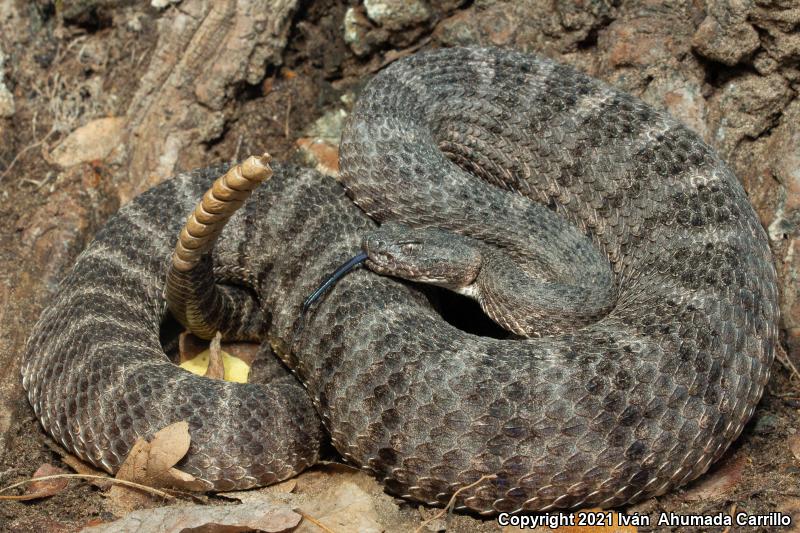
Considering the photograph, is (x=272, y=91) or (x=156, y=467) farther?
(x=272, y=91)

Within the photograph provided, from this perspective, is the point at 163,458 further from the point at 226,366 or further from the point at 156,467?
the point at 226,366

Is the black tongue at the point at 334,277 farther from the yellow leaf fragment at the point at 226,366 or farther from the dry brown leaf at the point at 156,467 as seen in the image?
the dry brown leaf at the point at 156,467

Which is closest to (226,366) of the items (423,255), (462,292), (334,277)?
(334,277)

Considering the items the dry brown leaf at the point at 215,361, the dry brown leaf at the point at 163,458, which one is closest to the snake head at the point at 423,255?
the dry brown leaf at the point at 215,361

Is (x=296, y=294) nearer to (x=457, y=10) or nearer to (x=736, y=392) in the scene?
(x=736, y=392)

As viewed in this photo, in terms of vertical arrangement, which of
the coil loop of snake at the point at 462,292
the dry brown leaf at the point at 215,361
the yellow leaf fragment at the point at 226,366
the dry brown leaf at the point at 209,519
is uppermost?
the coil loop of snake at the point at 462,292

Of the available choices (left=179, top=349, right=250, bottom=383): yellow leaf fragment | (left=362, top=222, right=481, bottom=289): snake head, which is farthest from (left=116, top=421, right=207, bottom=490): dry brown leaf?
(left=362, top=222, right=481, bottom=289): snake head

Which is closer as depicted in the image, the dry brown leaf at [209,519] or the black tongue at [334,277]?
the dry brown leaf at [209,519]

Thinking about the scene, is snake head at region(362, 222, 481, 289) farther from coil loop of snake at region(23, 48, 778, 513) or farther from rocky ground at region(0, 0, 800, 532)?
rocky ground at region(0, 0, 800, 532)
